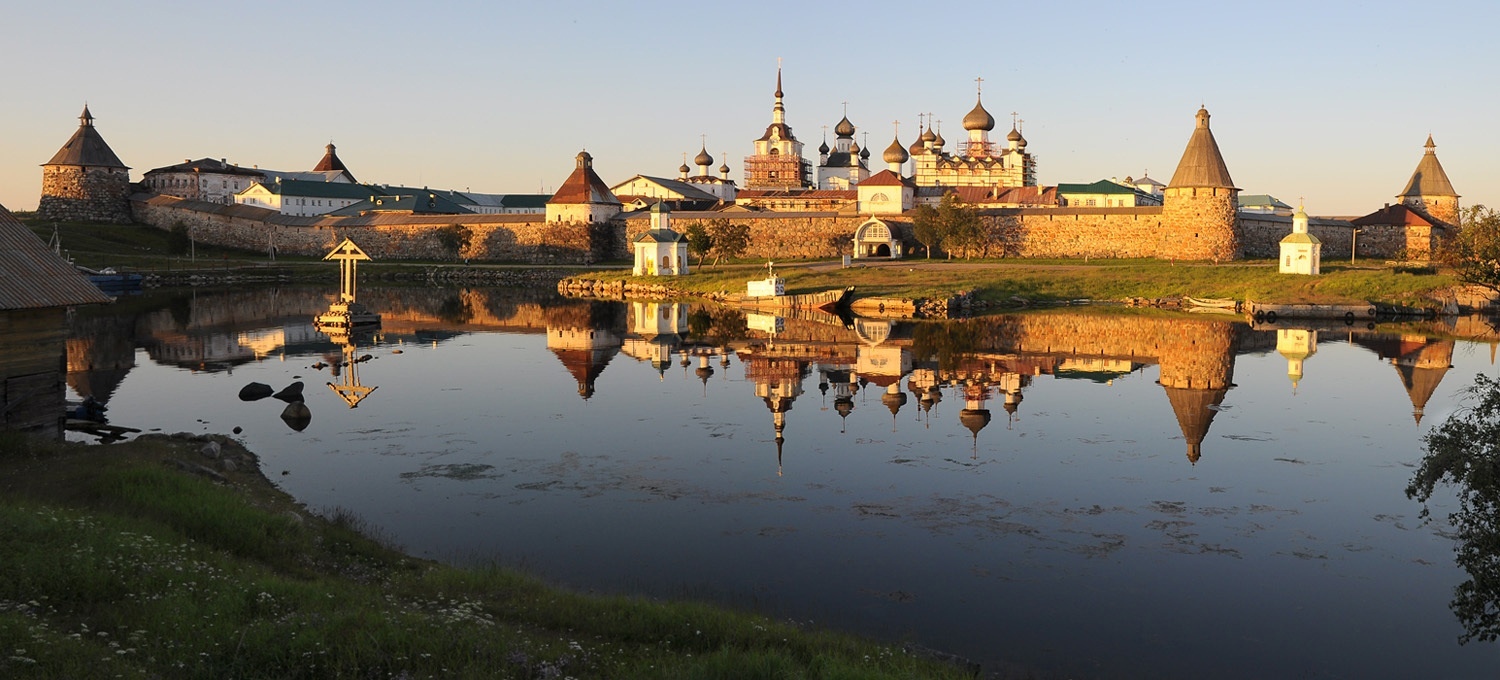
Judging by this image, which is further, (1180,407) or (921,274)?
(921,274)

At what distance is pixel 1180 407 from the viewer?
1816 cm

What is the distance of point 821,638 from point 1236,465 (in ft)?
28.1

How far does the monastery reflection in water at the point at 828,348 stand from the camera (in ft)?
63.2

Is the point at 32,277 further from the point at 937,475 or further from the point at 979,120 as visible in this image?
the point at 979,120

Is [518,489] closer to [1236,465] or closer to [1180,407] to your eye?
[1236,465]

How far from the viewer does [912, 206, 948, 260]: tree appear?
50031 mm

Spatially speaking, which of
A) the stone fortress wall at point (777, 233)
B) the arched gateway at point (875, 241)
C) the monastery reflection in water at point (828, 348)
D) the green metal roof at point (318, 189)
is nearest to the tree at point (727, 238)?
the stone fortress wall at point (777, 233)

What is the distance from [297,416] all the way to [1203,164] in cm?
4325

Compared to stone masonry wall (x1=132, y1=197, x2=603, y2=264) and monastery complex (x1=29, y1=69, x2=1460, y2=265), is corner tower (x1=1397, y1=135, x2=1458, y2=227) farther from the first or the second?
stone masonry wall (x1=132, y1=197, x2=603, y2=264)

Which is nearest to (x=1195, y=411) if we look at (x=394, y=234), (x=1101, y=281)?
(x=1101, y=281)

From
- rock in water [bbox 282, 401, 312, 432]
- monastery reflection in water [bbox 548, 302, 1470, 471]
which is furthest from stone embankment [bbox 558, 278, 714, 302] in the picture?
rock in water [bbox 282, 401, 312, 432]

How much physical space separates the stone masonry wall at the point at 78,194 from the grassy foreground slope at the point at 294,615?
6750 centimetres

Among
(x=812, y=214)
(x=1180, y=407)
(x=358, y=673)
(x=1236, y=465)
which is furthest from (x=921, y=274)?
(x=358, y=673)

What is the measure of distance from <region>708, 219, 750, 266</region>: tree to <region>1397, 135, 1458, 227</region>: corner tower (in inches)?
1344
